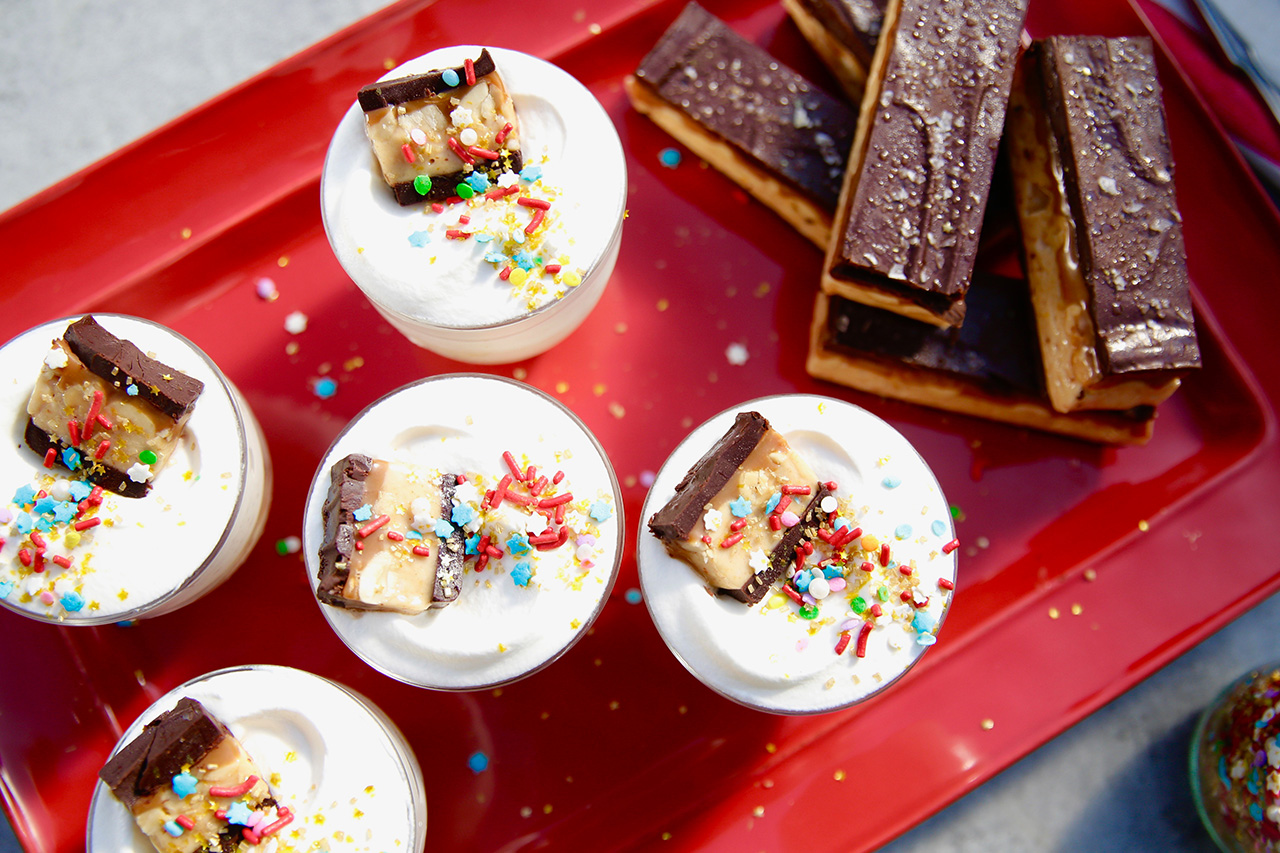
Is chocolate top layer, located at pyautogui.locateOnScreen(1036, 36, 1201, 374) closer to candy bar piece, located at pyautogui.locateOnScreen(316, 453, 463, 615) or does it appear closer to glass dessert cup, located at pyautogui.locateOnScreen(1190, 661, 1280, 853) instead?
glass dessert cup, located at pyautogui.locateOnScreen(1190, 661, 1280, 853)

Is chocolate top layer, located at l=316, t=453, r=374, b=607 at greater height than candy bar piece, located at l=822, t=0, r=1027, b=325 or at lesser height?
lesser

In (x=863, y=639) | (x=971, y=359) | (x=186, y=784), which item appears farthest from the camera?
(x=971, y=359)

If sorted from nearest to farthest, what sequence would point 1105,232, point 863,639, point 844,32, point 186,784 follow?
1. point 186,784
2. point 863,639
3. point 1105,232
4. point 844,32

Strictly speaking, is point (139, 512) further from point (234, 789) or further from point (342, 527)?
point (234, 789)

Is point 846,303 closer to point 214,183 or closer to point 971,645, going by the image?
point 971,645

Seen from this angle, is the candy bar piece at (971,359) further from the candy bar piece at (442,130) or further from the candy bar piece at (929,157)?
the candy bar piece at (442,130)

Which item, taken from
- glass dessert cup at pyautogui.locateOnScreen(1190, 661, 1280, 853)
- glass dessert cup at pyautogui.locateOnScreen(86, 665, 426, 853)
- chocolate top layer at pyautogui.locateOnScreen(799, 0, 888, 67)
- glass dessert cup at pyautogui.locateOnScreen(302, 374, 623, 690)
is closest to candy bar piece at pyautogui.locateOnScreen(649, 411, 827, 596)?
glass dessert cup at pyautogui.locateOnScreen(302, 374, 623, 690)

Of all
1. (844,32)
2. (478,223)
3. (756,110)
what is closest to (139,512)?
(478,223)
